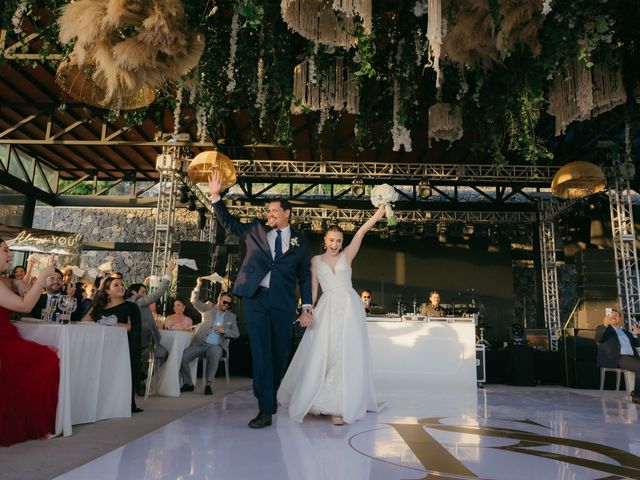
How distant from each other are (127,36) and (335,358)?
8.48 feet

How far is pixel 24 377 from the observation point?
2980 millimetres

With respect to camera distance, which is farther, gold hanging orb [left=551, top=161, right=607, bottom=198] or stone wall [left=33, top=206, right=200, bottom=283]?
stone wall [left=33, top=206, right=200, bottom=283]

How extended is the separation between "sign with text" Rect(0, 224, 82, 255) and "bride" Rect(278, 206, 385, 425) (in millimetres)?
9796

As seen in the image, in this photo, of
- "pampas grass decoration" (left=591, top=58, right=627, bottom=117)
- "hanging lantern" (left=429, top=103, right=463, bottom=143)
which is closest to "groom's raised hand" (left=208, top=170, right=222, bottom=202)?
"hanging lantern" (left=429, top=103, right=463, bottom=143)

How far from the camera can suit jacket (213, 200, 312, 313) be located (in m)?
3.57

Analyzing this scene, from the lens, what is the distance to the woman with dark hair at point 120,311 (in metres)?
4.28

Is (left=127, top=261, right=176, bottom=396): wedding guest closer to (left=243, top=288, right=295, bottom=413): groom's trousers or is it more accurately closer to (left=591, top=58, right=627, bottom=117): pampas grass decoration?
(left=243, top=288, right=295, bottom=413): groom's trousers

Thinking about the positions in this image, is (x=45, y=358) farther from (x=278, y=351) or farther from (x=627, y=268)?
(x=627, y=268)

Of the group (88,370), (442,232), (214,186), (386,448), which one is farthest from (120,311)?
(442,232)

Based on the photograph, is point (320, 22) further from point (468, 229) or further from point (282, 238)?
point (468, 229)

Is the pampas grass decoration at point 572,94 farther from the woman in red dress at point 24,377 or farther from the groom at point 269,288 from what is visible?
the woman in red dress at point 24,377

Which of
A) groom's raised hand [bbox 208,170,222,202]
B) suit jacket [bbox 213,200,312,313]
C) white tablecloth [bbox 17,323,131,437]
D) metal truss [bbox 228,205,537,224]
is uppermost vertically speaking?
metal truss [bbox 228,205,537,224]

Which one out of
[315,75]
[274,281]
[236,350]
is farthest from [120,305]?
[236,350]

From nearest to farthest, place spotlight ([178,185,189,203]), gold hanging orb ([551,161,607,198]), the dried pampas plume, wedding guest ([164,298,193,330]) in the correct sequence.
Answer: the dried pampas plume < wedding guest ([164,298,193,330]) < gold hanging orb ([551,161,607,198]) < spotlight ([178,185,189,203])
